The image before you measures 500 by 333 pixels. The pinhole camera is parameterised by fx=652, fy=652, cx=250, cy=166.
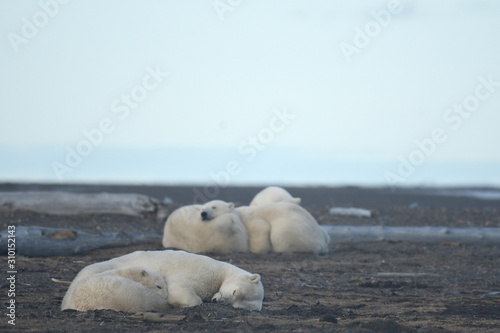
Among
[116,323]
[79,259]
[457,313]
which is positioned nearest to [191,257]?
[116,323]

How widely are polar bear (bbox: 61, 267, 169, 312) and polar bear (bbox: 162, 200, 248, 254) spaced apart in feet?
15.2

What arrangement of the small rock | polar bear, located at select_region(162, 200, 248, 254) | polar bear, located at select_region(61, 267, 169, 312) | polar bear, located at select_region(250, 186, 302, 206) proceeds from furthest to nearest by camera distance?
polar bear, located at select_region(250, 186, 302, 206), polar bear, located at select_region(162, 200, 248, 254), polar bear, located at select_region(61, 267, 169, 312), the small rock

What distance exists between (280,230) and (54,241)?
3.53m

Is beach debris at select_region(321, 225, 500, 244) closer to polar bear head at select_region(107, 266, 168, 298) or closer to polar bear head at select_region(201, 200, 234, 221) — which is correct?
polar bear head at select_region(201, 200, 234, 221)

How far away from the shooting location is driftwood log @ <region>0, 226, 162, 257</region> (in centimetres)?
952

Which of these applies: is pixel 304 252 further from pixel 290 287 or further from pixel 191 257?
pixel 191 257

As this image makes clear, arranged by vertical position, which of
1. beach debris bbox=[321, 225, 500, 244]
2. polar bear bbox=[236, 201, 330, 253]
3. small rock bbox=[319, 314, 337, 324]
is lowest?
beach debris bbox=[321, 225, 500, 244]

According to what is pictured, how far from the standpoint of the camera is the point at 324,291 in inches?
300

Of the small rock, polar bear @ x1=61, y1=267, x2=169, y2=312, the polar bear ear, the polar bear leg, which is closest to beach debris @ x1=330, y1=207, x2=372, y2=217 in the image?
the polar bear leg

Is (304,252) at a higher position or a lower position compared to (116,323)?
lower

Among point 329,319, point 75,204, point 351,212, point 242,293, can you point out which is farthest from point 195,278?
point 351,212

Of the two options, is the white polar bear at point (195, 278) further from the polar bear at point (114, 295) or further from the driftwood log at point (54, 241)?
the driftwood log at point (54, 241)

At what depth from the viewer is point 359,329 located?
4801mm

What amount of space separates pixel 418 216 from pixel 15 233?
10.6 meters
